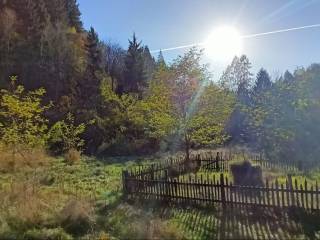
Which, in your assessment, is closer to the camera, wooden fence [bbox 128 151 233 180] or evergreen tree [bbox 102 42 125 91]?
wooden fence [bbox 128 151 233 180]

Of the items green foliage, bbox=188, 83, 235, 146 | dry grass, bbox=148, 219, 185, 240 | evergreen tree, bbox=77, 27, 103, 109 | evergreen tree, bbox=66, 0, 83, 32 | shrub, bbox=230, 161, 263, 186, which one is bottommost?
dry grass, bbox=148, 219, 185, 240

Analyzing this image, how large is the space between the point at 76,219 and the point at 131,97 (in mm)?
28823

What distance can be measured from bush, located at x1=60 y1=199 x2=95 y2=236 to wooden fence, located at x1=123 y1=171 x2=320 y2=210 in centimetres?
303

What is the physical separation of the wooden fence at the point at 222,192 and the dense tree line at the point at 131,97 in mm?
7331

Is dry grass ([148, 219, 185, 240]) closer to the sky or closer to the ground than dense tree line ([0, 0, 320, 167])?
closer to the ground

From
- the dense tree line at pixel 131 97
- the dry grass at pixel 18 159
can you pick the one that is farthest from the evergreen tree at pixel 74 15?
the dry grass at pixel 18 159

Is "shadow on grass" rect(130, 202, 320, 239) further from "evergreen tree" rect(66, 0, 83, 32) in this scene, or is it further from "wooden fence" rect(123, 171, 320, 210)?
"evergreen tree" rect(66, 0, 83, 32)

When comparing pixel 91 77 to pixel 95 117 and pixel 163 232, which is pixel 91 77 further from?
pixel 163 232

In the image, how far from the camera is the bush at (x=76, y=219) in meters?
9.22

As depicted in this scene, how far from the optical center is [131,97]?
3803 centimetres

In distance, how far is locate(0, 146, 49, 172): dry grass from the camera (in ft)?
65.6

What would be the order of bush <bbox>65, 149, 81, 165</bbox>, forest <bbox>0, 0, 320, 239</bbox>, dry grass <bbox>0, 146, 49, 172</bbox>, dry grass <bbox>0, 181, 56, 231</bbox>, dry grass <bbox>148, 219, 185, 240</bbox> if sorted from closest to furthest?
1. dry grass <bbox>148, 219, 185, 240</bbox>
2. dry grass <bbox>0, 181, 56, 231</bbox>
3. forest <bbox>0, 0, 320, 239</bbox>
4. dry grass <bbox>0, 146, 49, 172</bbox>
5. bush <bbox>65, 149, 81, 165</bbox>

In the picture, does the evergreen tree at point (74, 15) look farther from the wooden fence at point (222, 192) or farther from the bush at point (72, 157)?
the wooden fence at point (222, 192)

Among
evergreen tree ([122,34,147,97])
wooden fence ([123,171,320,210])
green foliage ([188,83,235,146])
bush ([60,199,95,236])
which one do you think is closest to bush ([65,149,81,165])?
green foliage ([188,83,235,146])
